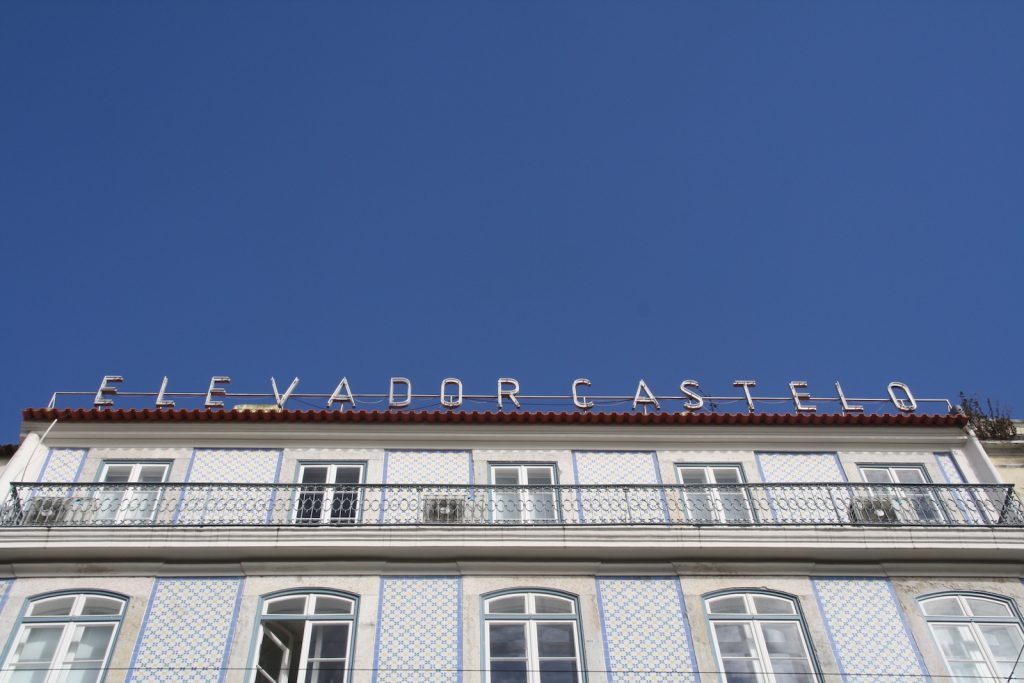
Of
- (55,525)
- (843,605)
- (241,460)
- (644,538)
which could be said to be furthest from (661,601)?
(55,525)

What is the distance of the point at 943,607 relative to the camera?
11.7 metres

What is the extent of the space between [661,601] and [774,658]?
136 centimetres

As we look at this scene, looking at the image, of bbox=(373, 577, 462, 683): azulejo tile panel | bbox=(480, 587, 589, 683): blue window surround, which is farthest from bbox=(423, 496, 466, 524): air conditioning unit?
bbox=(480, 587, 589, 683): blue window surround

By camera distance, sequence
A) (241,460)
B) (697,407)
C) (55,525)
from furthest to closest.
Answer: (697,407)
(241,460)
(55,525)

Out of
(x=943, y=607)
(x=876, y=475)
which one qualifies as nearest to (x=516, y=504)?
(x=876, y=475)

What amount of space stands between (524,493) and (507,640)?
8.47 ft

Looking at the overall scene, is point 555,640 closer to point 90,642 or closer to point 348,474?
point 348,474

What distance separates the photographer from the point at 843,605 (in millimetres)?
11633

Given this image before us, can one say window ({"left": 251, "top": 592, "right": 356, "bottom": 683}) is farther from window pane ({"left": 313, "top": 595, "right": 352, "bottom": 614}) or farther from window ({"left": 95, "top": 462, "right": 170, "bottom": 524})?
window ({"left": 95, "top": 462, "right": 170, "bottom": 524})

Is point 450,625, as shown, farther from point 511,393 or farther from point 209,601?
point 511,393

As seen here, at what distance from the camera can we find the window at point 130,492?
1262 cm

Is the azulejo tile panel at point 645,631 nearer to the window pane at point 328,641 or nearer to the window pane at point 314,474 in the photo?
the window pane at point 328,641

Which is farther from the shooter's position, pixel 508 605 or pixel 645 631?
pixel 508 605

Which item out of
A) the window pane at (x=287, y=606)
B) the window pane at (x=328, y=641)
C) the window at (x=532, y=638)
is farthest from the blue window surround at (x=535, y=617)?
the window pane at (x=287, y=606)
